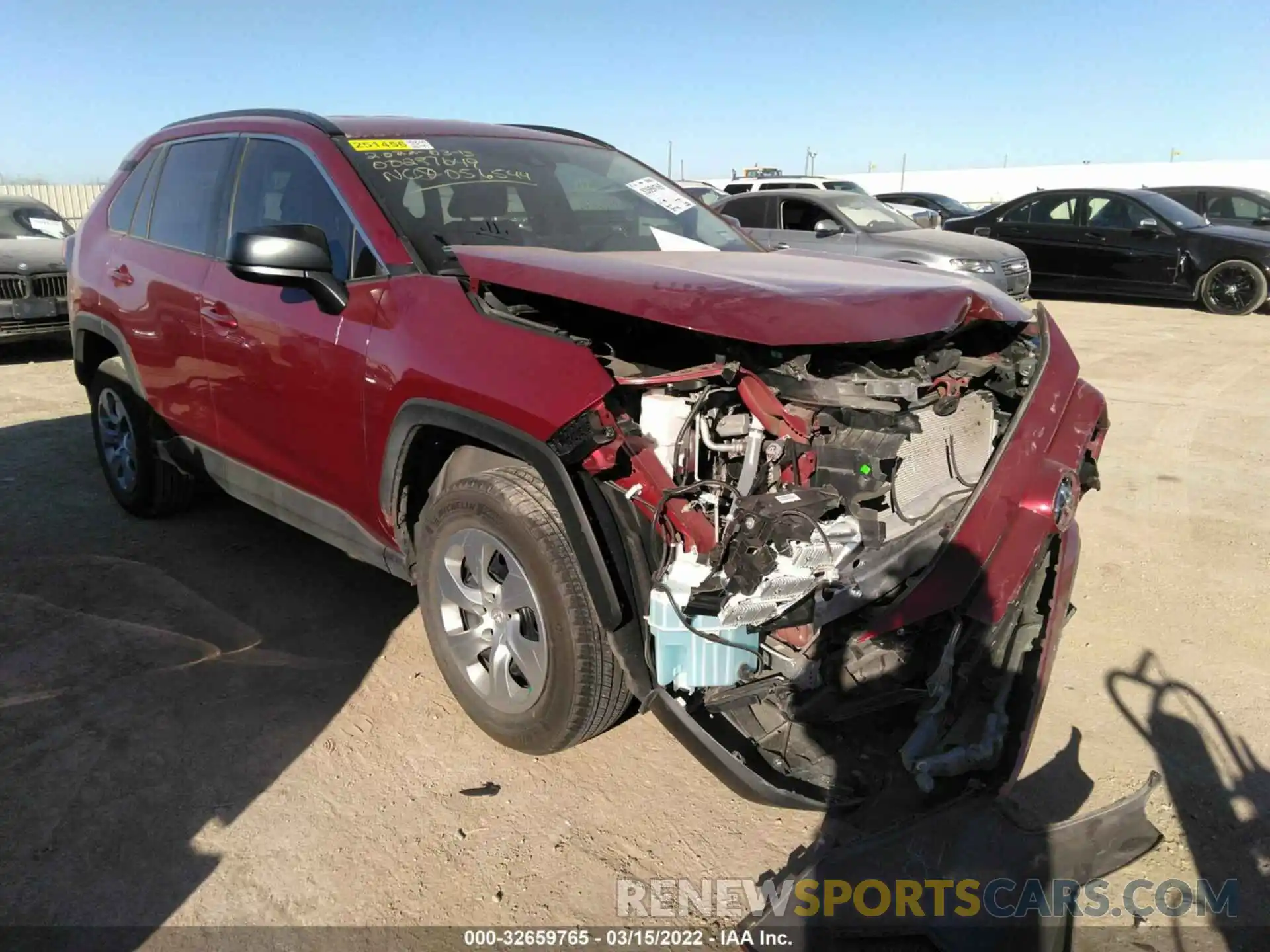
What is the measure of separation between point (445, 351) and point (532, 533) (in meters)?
0.62

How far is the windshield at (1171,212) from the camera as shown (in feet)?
39.1

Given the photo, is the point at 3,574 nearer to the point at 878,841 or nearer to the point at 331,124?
the point at 331,124

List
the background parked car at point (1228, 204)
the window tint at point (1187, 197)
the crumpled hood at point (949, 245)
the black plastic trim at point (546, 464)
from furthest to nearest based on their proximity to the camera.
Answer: the window tint at point (1187, 197) < the background parked car at point (1228, 204) < the crumpled hood at point (949, 245) < the black plastic trim at point (546, 464)

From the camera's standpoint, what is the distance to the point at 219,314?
3.54m

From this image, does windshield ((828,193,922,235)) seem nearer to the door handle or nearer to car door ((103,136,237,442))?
car door ((103,136,237,442))

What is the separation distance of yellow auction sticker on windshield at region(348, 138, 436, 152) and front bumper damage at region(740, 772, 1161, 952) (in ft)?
9.12

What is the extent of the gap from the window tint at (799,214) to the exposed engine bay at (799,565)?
8.88 metres

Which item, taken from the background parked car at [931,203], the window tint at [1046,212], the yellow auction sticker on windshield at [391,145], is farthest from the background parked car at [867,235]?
the background parked car at [931,203]

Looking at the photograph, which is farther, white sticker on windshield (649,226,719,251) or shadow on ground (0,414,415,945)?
white sticker on windshield (649,226,719,251)

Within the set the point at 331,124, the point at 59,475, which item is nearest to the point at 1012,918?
the point at 331,124

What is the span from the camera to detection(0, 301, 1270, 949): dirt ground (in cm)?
235

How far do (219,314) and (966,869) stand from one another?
127 inches

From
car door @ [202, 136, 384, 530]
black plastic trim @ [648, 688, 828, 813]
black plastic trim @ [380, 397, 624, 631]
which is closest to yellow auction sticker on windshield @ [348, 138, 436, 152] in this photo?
car door @ [202, 136, 384, 530]

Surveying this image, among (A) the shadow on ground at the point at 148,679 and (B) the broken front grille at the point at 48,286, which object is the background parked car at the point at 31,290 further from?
(A) the shadow on ground at the point at 148,679
